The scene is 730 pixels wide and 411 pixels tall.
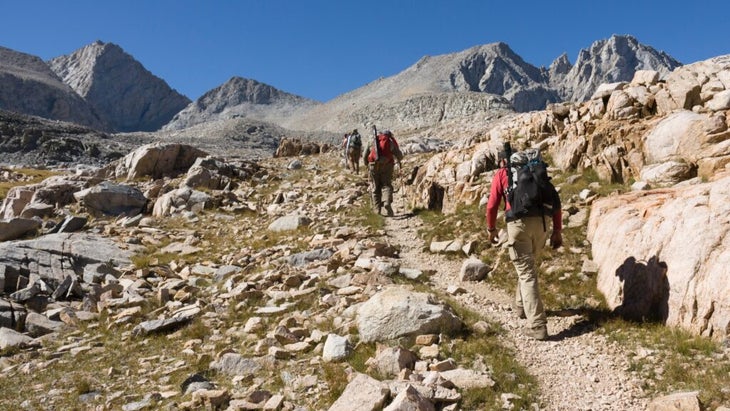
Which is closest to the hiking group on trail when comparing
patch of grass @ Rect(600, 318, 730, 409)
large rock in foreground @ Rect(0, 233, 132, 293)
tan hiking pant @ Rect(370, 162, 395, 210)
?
patch of grass @ Rect(600, 318, 730, 409)

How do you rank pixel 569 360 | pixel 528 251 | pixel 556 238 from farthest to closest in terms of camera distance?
pixel 556 238
pixel 528 251
pixel 569 360

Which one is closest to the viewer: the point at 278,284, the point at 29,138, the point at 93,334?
the point at 93,334

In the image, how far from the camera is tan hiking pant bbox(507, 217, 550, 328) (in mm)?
7934

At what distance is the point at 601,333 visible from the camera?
7.54 m

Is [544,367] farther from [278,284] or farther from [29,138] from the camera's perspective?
[29,138]

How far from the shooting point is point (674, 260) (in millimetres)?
7277

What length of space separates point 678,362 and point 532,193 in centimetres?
309

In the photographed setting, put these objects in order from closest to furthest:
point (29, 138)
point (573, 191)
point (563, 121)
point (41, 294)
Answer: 1. point (41, 294)
2. point (573, 191)
3. point (563, 121)
4. point (29, 138)

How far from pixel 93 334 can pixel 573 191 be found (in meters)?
13.1

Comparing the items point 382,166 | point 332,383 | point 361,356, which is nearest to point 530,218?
point 361,356

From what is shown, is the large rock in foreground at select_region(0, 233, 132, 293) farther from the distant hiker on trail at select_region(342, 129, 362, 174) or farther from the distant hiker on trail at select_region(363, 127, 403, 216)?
the distant hiker on trail at select_region(342, 129, 362, 174)

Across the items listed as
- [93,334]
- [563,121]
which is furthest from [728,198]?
[563,121]

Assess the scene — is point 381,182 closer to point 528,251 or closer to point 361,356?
point 528,251

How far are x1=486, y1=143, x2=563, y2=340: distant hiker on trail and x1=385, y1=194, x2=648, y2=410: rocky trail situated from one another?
41cm
